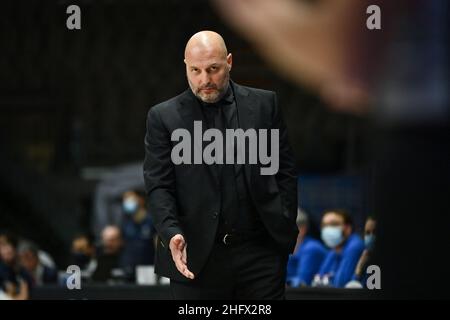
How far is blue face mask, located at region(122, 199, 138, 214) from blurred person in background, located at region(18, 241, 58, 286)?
2.89ft

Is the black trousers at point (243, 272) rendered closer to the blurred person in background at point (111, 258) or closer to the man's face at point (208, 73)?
the man's face at point (208, 73)

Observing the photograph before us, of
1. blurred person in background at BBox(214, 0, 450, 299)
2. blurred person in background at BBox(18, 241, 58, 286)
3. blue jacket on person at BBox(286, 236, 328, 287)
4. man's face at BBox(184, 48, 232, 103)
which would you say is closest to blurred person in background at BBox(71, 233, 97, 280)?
blurred person in background at BBox(18, 241, 58, 286)

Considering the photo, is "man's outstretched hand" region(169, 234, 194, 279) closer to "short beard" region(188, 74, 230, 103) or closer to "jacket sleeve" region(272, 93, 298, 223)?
"jacket sleeve" region(272, 93, 298, 223)

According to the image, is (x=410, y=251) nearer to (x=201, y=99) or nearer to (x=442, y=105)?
(x=442, y=105)

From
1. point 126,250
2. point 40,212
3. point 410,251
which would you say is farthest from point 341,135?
point 410,251

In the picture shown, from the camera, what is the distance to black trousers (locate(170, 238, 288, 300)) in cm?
295

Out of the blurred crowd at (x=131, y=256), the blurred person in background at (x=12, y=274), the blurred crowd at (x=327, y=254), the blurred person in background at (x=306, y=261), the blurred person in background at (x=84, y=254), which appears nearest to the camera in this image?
the blurred crowd at (x=327, y=254)

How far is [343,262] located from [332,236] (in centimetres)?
37

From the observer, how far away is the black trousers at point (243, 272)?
2.95m

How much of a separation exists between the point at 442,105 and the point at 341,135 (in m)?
6.10

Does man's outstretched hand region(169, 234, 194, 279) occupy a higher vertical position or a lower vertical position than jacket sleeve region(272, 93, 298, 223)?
lower

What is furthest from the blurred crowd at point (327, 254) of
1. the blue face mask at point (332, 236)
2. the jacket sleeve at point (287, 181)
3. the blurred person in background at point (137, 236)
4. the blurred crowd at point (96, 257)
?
the jacket sleeve at point (287, 181)

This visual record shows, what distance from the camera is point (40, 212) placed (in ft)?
31.1

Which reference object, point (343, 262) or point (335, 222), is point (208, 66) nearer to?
point (343, 262)
